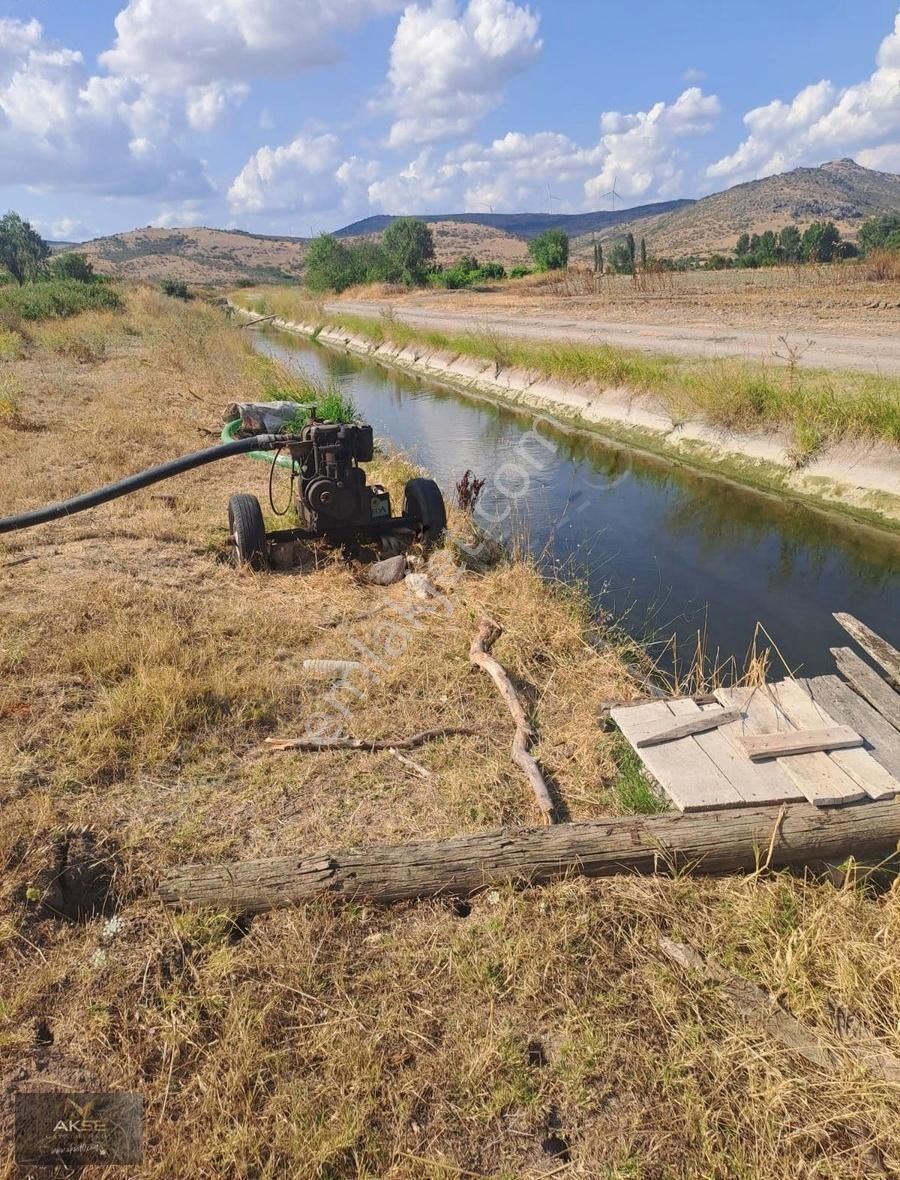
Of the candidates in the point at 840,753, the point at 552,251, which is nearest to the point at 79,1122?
the point at 840,753

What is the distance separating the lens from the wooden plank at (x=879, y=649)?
4.73m

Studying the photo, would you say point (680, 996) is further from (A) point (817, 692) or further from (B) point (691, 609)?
(B) point (691, 609)

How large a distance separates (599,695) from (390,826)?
185cm

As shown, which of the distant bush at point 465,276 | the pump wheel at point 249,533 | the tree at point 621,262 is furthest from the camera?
the distant bush at point 465,276

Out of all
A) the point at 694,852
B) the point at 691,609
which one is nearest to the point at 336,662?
the point at 694,852

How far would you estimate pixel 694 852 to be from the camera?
127 inches

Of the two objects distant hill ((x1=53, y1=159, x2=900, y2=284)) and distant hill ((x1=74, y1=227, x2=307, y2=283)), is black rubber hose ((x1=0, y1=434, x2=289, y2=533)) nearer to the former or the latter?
distant hill ((x1=53, y1=159, x2=900, y2=284))

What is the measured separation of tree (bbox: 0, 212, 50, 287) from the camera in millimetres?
47656

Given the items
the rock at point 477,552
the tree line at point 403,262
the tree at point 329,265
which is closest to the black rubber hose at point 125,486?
the rock at point 477,552

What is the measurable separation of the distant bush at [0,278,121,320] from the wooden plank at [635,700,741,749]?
88.1ft

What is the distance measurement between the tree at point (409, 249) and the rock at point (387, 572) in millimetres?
44706

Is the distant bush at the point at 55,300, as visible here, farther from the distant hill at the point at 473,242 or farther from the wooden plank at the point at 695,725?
the distant hill at the point at 473,242

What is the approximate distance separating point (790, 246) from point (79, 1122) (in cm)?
5168

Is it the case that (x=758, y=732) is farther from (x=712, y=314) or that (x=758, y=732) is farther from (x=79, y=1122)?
(x=712, y=314)
